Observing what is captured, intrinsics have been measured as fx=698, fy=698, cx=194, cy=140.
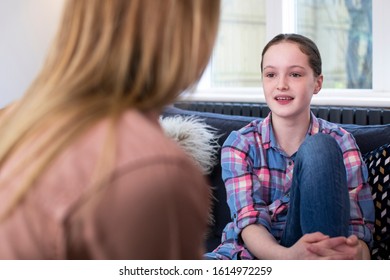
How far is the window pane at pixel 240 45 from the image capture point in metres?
2.44

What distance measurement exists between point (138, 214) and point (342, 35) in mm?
1759

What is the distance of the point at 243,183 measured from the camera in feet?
4.55

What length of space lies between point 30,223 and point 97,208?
0.05m

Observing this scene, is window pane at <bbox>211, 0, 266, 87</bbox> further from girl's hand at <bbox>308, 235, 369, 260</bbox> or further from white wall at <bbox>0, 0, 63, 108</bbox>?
girl's hand at <bbox>308, 235, 369, 260</bbox>

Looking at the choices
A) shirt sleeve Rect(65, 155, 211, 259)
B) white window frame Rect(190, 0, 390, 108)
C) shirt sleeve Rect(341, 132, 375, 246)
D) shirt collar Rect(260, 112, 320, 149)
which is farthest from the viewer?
white window frame Rect(190, 0, 390, 108)

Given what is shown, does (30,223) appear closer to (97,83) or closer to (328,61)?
(97,83)

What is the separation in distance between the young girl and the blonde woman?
24.6 inches

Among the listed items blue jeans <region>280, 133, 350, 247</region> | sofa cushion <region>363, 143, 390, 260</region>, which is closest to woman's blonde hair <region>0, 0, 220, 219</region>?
blue jeans <region>280, 133, 350, 247</region>

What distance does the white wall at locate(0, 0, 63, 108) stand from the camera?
248 cm

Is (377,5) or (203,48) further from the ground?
(377,5)

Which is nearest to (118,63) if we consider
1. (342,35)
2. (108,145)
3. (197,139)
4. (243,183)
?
(108,145)

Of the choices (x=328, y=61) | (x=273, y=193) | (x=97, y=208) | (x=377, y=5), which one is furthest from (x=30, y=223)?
(x=328, y=61)

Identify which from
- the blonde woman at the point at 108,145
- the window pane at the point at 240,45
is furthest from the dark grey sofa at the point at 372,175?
the blonde woman at the point at 108,145

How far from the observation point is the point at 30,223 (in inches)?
19.1
